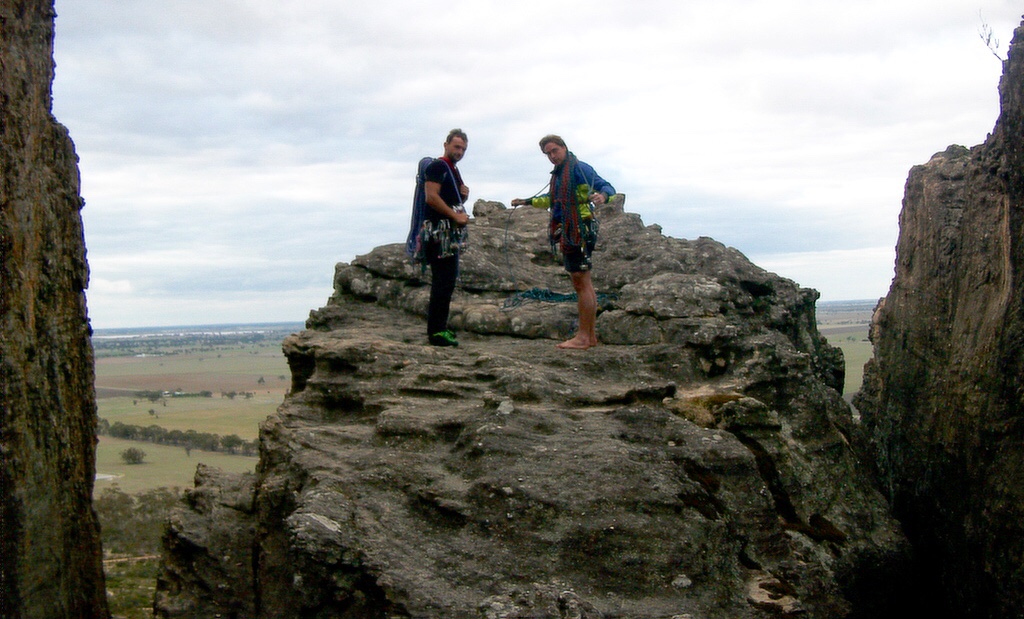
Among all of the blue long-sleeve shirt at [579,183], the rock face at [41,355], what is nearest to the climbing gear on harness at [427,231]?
the blue long-sleeve shirt at [579,183]

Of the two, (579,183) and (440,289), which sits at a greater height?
(579,183)

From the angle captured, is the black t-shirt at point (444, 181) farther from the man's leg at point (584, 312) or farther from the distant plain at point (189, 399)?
the distant plain at point (189, 399)

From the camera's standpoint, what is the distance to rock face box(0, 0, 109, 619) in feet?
34.3

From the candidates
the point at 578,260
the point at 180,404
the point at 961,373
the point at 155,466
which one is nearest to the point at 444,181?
the point at 578,260

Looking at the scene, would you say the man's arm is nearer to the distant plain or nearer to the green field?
the distant plain

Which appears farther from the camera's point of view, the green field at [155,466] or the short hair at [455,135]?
the green field at [155,466]

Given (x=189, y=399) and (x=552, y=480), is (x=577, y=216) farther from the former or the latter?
(x=189, y=399)

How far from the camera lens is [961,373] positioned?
1234cm

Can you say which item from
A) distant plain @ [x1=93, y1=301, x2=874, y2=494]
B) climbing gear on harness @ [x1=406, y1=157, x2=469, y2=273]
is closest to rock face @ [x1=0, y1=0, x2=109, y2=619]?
climbing gear on harness @ [x1=406, y1=157, x2=469, y2=273]

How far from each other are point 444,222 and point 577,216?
1978 mm

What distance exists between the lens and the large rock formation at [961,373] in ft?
35.8

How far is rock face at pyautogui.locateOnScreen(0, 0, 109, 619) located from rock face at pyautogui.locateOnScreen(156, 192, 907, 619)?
4.24ft

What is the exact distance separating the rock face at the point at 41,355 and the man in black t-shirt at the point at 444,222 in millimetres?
4904

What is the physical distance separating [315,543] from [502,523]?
1.98 meters
